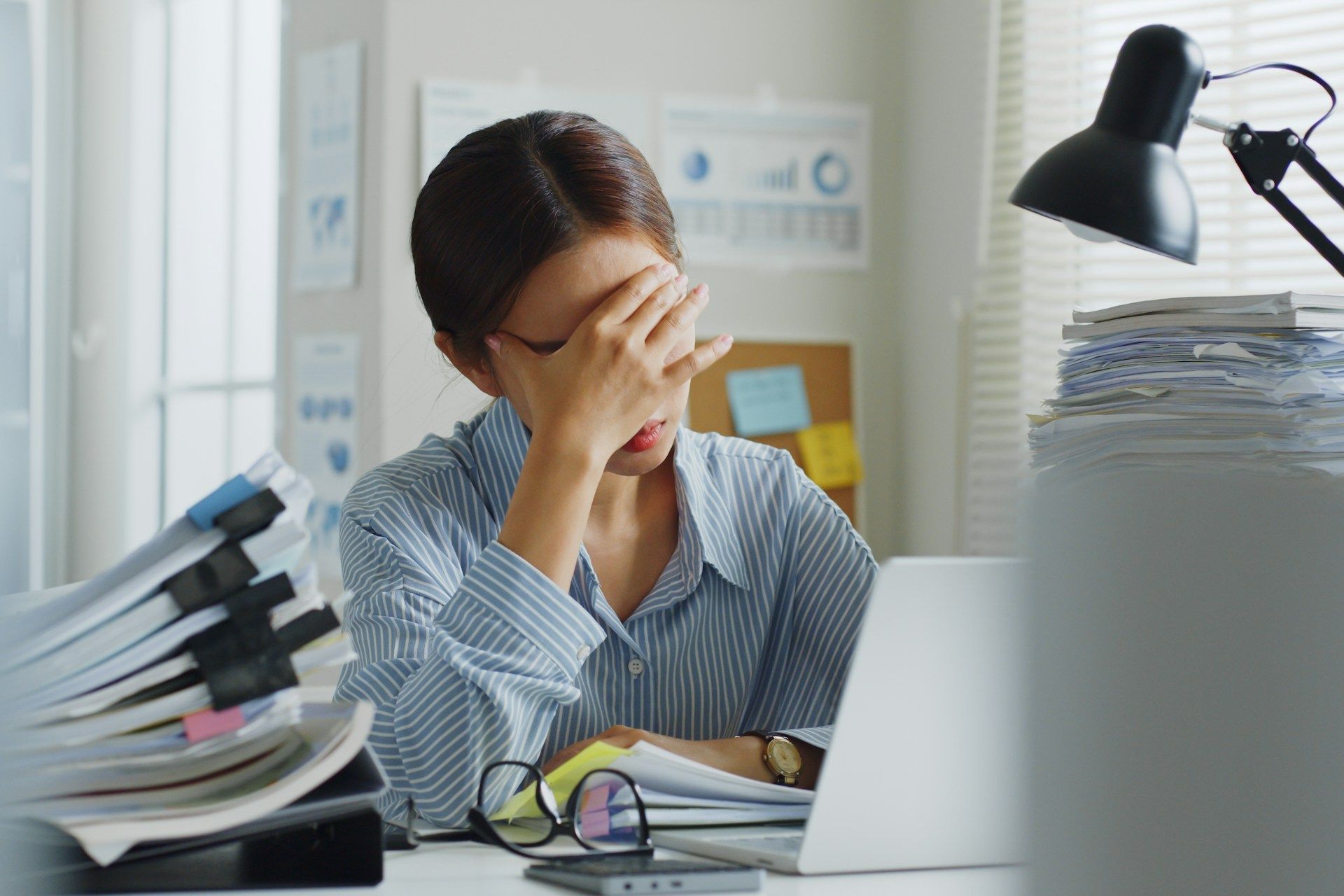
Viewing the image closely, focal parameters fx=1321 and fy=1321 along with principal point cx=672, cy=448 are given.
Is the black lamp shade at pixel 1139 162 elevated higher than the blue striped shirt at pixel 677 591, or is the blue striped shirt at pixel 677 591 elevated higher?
the black lamp shade at pixel 1139 162

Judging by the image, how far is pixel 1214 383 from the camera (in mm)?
1077

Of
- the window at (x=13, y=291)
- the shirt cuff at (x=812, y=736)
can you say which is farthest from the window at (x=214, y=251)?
the window at (x=13, y=291)

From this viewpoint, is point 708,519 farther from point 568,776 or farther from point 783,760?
point 568,776

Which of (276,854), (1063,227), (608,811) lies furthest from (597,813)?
(1063,227)

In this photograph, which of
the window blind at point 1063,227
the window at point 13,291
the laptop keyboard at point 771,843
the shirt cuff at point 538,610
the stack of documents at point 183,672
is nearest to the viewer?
the window at point 13,291

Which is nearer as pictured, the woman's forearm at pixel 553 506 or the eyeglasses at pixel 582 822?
the eyeglasses at pixel 582 822

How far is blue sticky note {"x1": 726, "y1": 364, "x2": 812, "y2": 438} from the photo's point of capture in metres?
2.88

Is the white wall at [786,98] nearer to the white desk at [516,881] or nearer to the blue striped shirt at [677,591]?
the blue striped shirt at [677,591]

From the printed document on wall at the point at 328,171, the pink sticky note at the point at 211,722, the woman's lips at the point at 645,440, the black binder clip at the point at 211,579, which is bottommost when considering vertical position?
the pink sticky note at the point at 211,722

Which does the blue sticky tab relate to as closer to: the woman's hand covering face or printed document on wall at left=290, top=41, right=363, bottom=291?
the woman's hand covering face

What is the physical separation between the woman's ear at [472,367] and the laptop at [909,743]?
691mm

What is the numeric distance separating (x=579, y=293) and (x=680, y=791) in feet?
1.68

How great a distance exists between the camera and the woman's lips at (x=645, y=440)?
121cm

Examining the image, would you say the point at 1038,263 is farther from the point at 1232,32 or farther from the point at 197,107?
the point at 197,107
